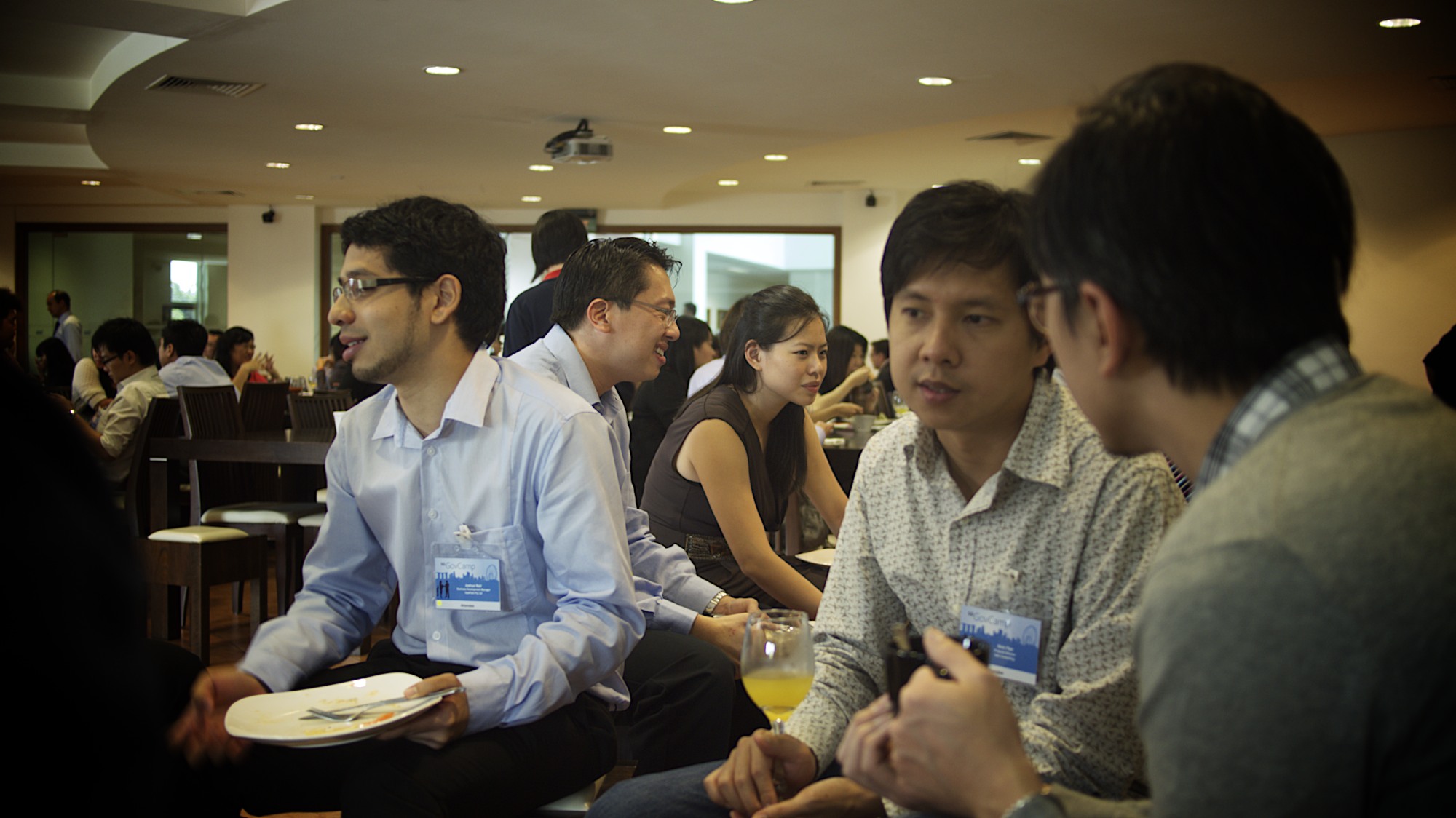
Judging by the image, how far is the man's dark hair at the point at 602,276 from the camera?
2686 millimetres

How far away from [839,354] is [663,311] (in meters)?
3.70

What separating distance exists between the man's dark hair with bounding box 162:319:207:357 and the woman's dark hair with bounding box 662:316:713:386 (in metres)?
2.97

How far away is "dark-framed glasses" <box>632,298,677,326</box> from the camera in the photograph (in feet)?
8.81

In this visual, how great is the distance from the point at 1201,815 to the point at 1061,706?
0.55 metres

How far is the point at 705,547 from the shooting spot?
275cm

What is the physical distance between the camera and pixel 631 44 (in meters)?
5.56

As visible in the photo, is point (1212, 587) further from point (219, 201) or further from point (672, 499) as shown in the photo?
point (219, 201)

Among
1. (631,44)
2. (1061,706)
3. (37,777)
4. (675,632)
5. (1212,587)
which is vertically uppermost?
(631,44)

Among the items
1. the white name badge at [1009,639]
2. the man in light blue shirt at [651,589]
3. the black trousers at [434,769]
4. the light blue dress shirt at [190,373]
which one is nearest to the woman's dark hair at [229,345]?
the light blue dress shirt at [190,373]

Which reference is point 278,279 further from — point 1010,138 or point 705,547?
point 705,547

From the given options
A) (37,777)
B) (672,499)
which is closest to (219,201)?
(672,499)

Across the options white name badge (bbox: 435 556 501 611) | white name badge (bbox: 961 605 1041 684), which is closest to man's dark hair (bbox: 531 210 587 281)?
white name badge (bbox: 435 556 501 611)

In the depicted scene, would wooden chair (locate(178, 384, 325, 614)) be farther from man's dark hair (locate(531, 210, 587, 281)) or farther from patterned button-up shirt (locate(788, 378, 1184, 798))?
patterned button-up shirt (locate(788, 378, 1184, 798))

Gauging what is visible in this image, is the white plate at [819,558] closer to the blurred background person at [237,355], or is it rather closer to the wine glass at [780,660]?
the wine glass at [780,660]
